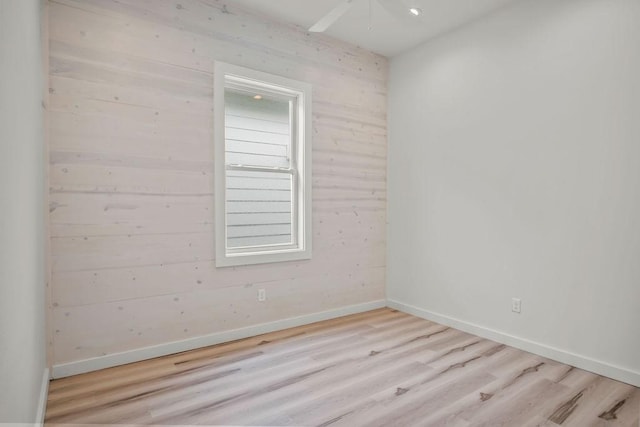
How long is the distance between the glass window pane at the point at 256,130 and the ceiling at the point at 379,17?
733 millimetres

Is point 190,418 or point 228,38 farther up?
point 228,38

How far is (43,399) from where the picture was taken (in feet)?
6.89

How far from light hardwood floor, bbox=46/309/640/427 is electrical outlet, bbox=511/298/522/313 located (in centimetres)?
32

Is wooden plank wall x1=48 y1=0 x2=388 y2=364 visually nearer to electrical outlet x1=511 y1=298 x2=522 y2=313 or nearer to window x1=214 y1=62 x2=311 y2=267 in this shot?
window x1=214 y1=62 x2=311 y2=267

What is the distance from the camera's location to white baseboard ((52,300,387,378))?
8.30 ft

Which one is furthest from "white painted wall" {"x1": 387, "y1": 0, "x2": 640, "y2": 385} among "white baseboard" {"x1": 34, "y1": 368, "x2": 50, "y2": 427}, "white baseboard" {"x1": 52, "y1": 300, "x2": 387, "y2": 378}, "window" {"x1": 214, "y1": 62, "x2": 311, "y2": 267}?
"white baseboard" {"x1": 34, "y1": 368, "x2": 50, "y2": 427}

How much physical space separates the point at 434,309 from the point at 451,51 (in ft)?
8.31

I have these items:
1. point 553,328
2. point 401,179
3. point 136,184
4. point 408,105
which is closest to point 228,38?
point 136,184

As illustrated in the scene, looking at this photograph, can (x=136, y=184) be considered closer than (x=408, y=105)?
Yes

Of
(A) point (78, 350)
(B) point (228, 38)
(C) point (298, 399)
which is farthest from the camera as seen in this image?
(B) point (228, 38)

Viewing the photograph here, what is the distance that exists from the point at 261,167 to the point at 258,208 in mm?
382

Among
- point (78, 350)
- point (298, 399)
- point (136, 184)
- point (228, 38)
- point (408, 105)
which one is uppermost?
point (228, 38)

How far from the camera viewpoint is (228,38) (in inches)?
123

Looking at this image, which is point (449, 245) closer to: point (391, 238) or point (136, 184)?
point (391, 238)
